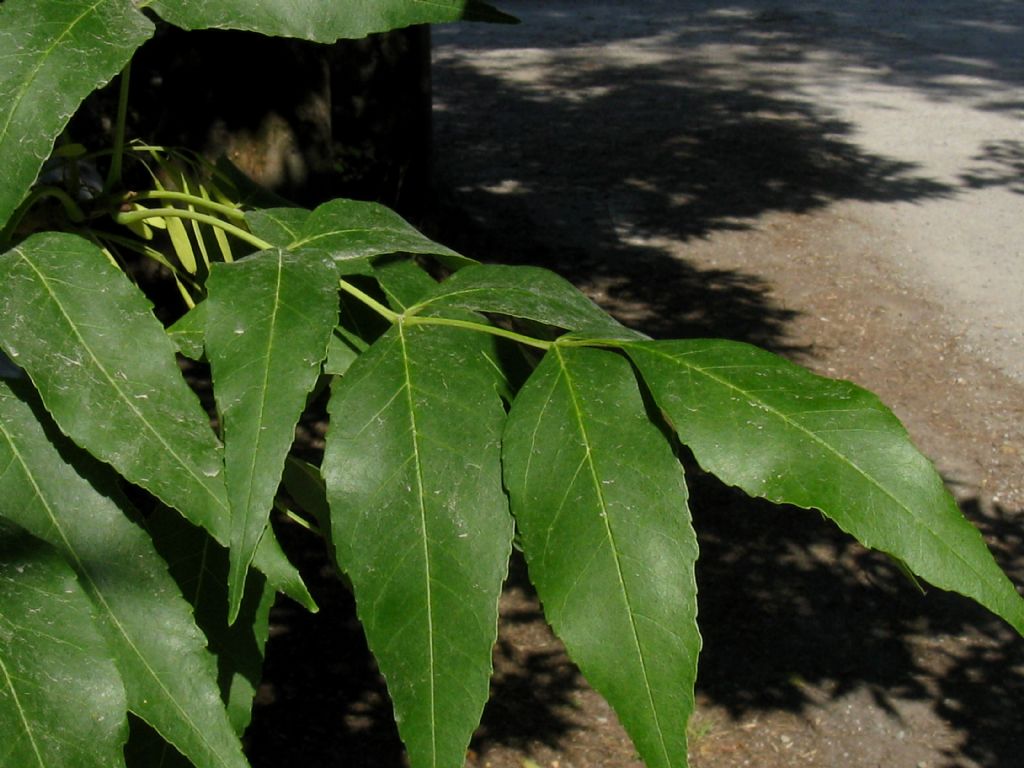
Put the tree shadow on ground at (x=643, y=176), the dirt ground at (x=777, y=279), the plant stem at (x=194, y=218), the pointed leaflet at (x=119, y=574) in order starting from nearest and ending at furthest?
the pointed leaflet at (x=119, y=574), the plant stem at (x=194, y=218), the dirt ground at (x=777, y=279), the tree shadow on ground at (x=643, y=176)

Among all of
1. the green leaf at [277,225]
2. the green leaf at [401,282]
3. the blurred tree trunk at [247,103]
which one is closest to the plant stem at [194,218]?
the green leaf at [277,225]

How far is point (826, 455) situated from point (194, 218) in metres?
0.62

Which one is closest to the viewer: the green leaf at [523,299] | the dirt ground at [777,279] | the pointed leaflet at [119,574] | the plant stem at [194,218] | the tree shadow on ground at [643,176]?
the pointed leaflet at [119,574]

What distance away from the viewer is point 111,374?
0.92 m

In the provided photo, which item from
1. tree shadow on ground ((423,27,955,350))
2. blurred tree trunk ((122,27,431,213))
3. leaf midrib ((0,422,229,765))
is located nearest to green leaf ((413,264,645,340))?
leaf midrib ((0,422,229,765))

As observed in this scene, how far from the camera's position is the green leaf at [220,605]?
1081 mm

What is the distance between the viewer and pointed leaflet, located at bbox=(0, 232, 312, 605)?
878 millimetres

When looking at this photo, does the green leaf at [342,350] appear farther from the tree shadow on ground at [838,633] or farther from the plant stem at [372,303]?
the tree shadow on ground at [838,633]

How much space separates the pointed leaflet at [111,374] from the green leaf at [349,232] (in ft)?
0.60

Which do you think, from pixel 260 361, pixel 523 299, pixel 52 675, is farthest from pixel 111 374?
pixel 523 299

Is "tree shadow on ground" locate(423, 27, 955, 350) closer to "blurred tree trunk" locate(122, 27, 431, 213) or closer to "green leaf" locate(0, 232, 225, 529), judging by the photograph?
"blurred tree trunk" locate(122, 27, 431, 213)

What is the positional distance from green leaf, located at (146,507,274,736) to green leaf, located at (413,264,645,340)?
0.29 meters

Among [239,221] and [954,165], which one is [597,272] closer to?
[954,165]

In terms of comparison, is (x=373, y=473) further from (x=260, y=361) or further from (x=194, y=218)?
(x=194, y=218)
